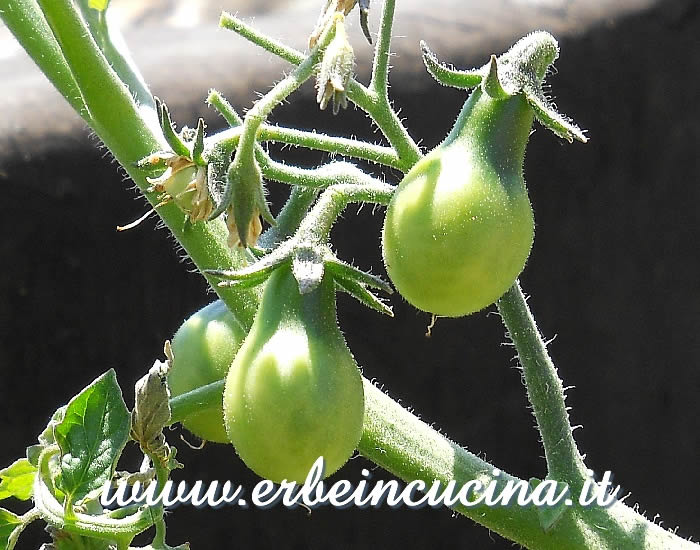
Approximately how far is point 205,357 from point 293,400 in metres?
0.19

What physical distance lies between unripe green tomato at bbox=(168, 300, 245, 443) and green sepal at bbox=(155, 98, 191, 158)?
0.52 ft

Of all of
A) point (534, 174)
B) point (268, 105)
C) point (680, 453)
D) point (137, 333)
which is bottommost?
point (680, 453)

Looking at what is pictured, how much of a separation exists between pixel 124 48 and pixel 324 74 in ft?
1.13

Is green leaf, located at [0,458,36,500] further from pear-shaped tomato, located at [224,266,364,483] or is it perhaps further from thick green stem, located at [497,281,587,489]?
A: thick green stem, located at [497,281,587,489]

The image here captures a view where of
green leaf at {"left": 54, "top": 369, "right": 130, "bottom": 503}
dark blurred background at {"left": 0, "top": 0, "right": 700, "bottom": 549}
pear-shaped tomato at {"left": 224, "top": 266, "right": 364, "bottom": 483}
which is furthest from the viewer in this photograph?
dark blurred background at {"left": 0, "top": 0, "right": 700, "bottom": 549}

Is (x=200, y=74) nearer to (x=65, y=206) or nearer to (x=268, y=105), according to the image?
(x=65, y=206)

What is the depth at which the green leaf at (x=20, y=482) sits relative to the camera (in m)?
0.70

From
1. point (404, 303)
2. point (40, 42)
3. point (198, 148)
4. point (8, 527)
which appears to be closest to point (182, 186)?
point (198, 148)

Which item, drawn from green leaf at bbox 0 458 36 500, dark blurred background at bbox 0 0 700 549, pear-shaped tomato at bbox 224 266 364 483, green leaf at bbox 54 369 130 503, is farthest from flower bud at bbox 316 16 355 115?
dark blurred background at bbox 0 0 700 549

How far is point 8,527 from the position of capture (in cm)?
68

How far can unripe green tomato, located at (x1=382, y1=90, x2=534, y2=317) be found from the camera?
1.72 ft

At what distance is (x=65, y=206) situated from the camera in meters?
1.61

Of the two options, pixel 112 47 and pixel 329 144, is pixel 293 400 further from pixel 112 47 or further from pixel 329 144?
pixel 112 47

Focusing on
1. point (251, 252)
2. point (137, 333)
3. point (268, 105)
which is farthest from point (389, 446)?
point (137, 333)
